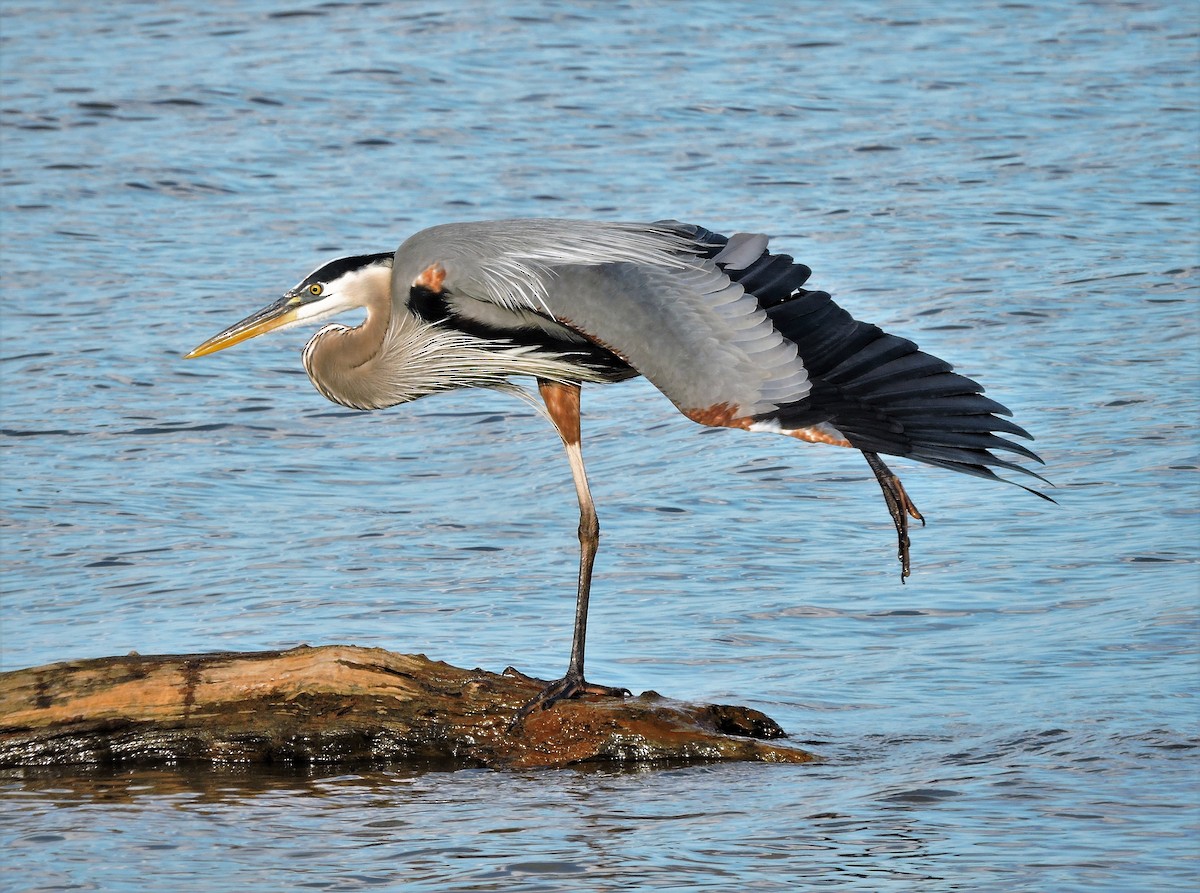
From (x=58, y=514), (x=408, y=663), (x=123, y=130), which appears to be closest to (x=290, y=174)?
(x=123, y=130)

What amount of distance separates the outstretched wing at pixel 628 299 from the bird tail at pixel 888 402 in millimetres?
89

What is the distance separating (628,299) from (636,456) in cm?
477

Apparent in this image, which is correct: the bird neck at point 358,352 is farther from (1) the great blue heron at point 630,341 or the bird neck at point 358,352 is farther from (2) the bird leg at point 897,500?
(2) the bird leg at point 897,500

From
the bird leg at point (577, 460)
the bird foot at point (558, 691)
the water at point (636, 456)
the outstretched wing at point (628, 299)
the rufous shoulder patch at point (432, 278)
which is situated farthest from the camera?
the bird leg at point (577, 460)

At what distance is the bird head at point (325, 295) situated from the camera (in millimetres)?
8492

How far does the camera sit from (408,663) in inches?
301

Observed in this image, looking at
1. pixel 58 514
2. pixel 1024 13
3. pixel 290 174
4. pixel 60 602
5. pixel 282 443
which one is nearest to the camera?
pixel 60 602

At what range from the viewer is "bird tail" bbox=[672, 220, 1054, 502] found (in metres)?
6.73

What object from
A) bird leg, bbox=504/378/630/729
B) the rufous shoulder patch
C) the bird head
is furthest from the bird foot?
the bird head

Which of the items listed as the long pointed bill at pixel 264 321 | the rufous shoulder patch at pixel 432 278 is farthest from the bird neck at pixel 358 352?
the rufous shoulder patch at pixel 432 278

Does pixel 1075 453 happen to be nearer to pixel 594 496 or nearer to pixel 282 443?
pixel 594 496

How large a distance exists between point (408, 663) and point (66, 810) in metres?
Answer: 1.40

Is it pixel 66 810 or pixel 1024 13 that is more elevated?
pixel 1024 13

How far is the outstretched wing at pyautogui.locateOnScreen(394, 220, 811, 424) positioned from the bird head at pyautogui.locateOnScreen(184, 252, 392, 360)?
20cm
